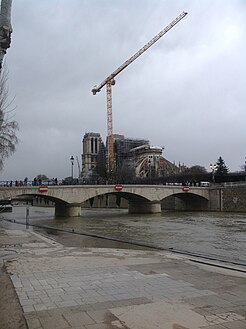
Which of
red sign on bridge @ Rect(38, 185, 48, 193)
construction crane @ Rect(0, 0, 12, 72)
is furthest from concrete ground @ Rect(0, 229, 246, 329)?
red sign on bridge @ Rect(38, 185, 48, 193)

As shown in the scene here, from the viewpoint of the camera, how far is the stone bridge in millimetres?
49000

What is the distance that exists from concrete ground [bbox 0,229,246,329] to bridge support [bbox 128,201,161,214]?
5093cm

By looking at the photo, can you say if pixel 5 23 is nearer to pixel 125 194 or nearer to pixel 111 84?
pixel 125 194

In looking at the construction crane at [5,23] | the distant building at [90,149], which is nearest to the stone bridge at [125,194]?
the construction crane at [5,23]

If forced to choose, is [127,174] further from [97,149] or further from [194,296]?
[194,296]

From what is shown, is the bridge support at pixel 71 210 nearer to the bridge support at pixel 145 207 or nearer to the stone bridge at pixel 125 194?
the stone bridge at pixel 125 194

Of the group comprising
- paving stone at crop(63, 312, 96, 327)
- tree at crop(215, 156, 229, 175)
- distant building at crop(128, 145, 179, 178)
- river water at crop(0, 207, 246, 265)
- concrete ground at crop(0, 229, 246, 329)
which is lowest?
river water at crop(0, 207, 246, 265)

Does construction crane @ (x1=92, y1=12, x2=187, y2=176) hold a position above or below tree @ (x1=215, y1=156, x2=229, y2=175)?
above

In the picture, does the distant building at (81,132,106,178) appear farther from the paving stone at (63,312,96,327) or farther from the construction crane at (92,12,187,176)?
the paving stone at (63,312,96,327)

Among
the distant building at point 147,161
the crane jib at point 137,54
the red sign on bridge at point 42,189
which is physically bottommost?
the red sign on bridge at point 42,189

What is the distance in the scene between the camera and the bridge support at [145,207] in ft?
202

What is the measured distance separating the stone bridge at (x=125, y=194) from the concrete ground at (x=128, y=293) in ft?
128

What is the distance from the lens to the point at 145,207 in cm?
Answer: 6312

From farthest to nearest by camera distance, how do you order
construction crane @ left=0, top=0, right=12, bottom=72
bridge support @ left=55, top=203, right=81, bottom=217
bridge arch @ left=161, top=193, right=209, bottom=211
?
bridge arch @ left=161, top=193, right=209, bottom=211 → bridge support @ left=55, top=203, right=81, bottom=217 → construction crane @ left=0, top=0, right=12, bottom=72
